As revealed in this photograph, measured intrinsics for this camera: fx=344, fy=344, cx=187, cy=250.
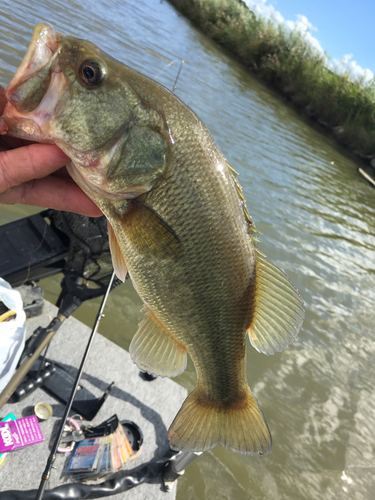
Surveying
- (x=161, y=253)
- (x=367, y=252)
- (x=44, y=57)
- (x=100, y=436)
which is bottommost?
(x=100, y=436)

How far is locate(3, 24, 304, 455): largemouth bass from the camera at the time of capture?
4.08 feet

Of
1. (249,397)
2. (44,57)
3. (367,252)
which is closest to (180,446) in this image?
(249,397)

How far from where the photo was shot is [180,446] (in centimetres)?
157

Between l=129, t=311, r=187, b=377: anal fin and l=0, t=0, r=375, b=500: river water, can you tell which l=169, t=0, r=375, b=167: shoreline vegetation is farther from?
l=129, t=311, r=187, b=377: anal fin

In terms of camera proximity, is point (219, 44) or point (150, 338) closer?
point (150, 338)

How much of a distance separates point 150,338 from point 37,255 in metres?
1.70

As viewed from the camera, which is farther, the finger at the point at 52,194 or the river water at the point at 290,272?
the river water at the point at 290,272

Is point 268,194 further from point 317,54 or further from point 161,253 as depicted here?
point 317,54

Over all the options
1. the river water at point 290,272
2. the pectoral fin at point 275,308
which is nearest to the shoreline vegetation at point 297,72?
the river water at point 290,272

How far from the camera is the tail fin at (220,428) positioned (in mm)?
1569

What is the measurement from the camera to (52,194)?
67.9 inches

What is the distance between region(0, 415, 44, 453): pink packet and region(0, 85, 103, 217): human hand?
149cm

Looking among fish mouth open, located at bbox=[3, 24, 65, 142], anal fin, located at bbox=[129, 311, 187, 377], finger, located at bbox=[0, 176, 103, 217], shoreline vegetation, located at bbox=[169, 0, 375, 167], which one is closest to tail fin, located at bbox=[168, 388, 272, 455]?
anal fin, located at bbox=[129, 311, 187, 377]

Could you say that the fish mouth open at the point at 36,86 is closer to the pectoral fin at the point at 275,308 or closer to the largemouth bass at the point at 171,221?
the largemouth bass at the point at 171,221
